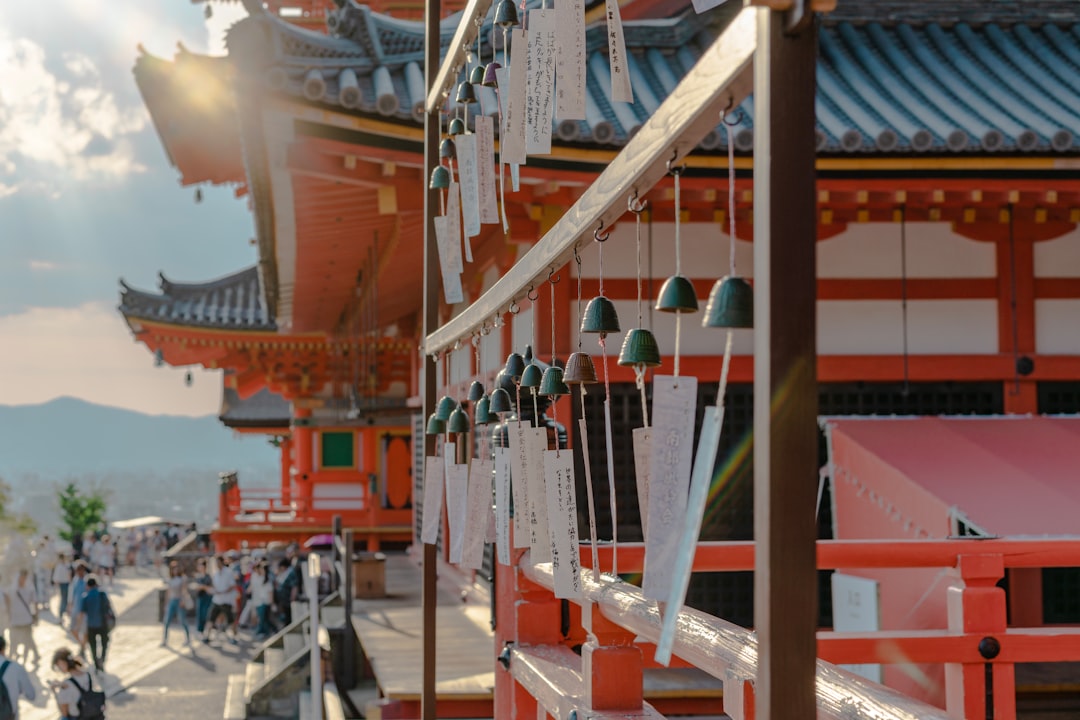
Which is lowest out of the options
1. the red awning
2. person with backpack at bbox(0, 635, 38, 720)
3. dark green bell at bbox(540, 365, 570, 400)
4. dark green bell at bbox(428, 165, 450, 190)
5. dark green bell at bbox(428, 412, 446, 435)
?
person with backpack at bbox(0, 635, 38, 720)

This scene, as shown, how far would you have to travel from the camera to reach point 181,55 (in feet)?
22.7

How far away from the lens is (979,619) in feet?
13.1

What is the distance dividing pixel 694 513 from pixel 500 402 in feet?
5.83

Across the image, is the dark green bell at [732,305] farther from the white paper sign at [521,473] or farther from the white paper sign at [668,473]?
the white paper sign at [521,473]

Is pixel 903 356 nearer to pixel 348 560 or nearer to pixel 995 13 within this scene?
pixel 995 13

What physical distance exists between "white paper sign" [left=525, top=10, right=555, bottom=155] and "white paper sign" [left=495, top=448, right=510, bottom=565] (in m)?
0.95

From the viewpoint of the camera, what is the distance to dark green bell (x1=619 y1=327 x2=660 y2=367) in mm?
1744

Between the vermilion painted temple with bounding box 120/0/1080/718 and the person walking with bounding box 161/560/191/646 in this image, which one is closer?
the vermilion painted temple with bounding box 120/0/1080/718

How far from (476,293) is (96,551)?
63.1ft

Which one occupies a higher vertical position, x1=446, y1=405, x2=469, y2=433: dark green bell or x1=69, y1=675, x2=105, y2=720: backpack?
x1=446, y1=405, x2=469, y2=433: dark green bell

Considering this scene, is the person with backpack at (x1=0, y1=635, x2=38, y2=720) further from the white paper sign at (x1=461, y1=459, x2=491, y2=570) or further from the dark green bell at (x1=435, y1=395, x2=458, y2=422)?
the white paper sign at (x1=461, y1=459, x2=491, y2=570)

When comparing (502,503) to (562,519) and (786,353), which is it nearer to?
(562,519)

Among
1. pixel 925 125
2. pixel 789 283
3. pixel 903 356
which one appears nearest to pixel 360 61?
pixel 925 125

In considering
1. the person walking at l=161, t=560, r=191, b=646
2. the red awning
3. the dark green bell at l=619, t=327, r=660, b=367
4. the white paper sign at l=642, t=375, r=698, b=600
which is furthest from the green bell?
the person walking at l=161, t=560, r=191, b=646
